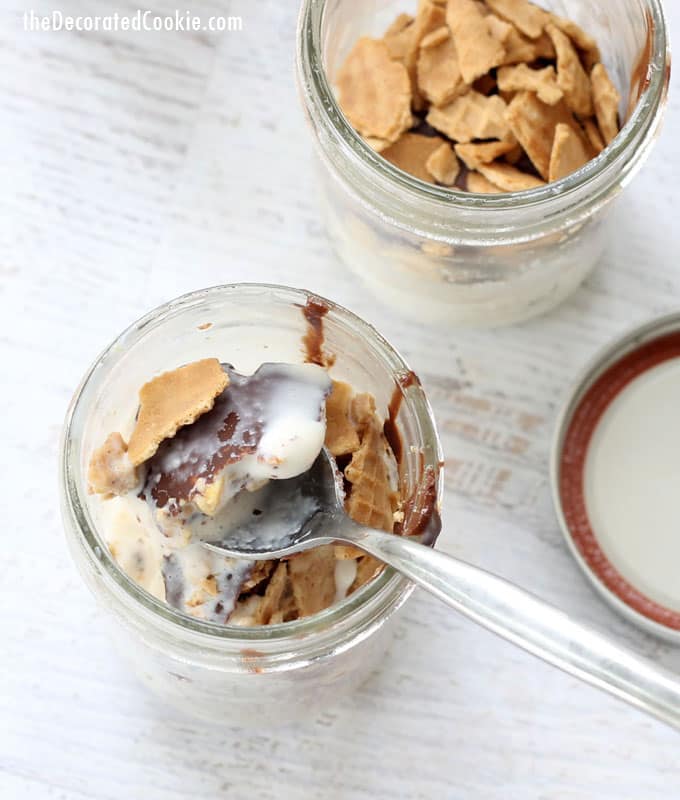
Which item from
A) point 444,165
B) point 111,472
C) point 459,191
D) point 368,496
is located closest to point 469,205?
point 459,191

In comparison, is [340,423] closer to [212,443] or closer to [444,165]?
[212,443]

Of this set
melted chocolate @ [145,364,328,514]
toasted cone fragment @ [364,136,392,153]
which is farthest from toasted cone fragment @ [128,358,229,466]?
toasted cone fragment @ [364,136,392,153]

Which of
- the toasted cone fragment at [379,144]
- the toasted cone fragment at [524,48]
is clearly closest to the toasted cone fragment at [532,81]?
the toasted cone fragment at [524,48]

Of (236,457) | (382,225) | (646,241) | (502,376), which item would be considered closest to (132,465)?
(236,457)

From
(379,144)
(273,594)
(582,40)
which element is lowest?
(273,594)

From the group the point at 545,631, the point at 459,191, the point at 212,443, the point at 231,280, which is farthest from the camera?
the point at 231,280

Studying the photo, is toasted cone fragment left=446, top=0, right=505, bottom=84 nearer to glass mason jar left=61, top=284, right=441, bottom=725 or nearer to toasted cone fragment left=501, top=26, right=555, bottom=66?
toasted cone fragment left=501, top=26, right=555, bottom=66
